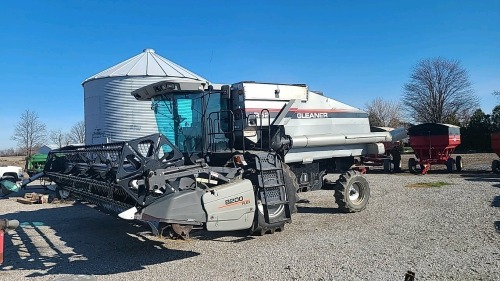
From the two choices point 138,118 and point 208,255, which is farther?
point 138,118

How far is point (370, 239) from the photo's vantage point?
751cm

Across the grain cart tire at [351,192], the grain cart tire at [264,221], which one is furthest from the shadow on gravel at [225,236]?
the grain cart tire at [351,192]

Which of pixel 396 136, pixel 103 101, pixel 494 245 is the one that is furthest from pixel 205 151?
pixel 103 101

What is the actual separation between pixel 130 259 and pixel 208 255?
1286mm

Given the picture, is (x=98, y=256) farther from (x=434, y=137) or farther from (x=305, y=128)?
(x=434, y=137)

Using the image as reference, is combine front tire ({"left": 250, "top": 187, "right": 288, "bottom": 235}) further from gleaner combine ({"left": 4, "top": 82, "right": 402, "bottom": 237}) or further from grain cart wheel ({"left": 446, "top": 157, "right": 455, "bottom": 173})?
grain cart wheel ({"left": 446, "top": 157, "right": 455, "bottom": 173})

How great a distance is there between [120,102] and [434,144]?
16.7 meters

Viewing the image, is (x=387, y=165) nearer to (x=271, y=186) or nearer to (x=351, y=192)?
(x=351, y=192)

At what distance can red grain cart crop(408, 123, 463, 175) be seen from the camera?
2098 centimetres

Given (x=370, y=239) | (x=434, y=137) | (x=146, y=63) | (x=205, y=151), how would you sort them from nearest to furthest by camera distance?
(x=370, y=239) < (x=205, y=151) < (x=434, y=137) < (x=146, y=63)

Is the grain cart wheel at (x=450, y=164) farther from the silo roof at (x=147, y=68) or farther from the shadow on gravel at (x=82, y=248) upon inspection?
the shadow on gravel at (x=82, y=248)

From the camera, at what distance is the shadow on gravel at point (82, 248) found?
21.1ft

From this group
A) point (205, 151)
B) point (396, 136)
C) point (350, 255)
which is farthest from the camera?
point (396, 136)

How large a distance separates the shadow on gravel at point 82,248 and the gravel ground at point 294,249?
0.7 inches
